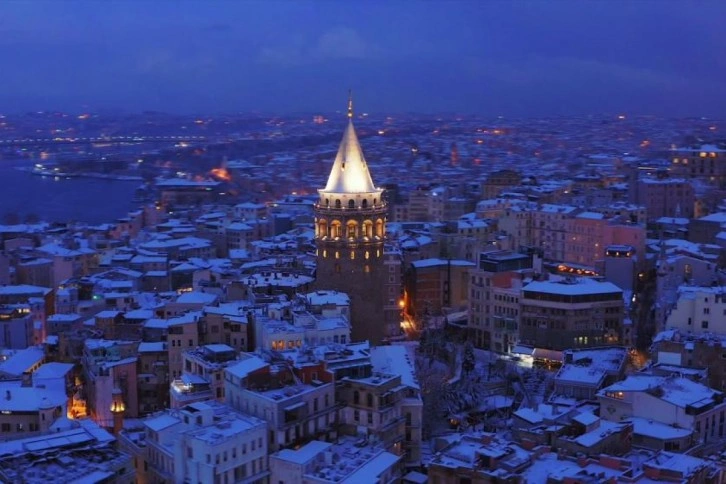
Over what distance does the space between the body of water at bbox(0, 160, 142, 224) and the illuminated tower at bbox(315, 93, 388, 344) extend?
28.8 m

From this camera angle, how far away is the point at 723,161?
36688 mm

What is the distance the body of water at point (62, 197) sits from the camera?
1964 inches

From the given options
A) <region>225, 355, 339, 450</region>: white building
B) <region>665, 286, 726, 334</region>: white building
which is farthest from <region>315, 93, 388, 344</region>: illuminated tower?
<region>665, 286, 726, 334</region>: white building

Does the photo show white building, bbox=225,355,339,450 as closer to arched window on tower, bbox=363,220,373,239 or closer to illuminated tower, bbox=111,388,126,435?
illuminated tower, bbox=111,388,126,435

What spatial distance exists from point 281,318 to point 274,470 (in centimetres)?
443

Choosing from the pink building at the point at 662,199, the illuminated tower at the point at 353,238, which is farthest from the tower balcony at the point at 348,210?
the pink building at the point at 662,199

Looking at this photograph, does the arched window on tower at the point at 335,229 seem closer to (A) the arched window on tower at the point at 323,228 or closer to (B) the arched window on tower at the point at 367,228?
(A) the arched window on tower at the point at 323,228

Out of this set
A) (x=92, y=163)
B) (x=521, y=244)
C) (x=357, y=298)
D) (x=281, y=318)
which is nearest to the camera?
(x=281, y=318)

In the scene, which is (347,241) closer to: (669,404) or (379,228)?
(379,228)

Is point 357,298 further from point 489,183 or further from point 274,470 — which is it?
point 489,183

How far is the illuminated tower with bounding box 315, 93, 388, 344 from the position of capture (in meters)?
17.9


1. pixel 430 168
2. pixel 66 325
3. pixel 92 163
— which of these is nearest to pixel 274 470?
pixel 66 325

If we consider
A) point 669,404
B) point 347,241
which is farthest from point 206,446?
point 347,241

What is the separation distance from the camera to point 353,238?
17969 mm
